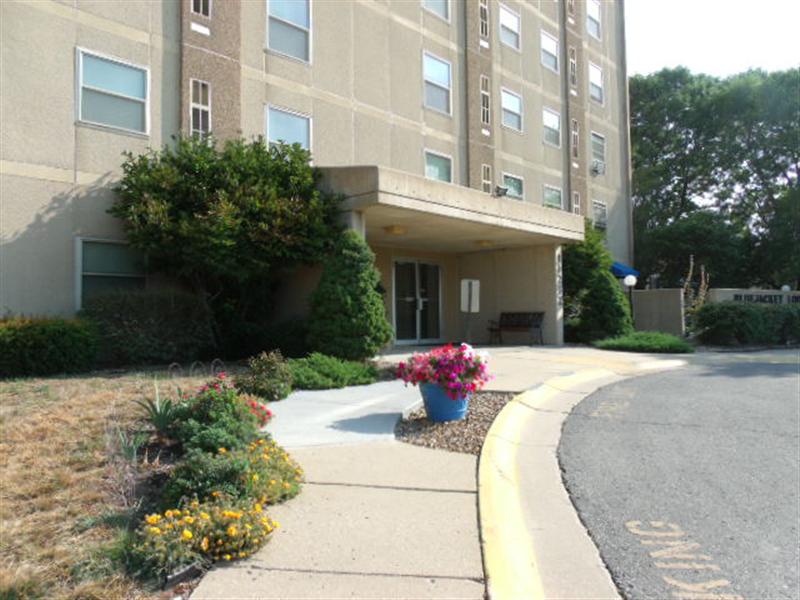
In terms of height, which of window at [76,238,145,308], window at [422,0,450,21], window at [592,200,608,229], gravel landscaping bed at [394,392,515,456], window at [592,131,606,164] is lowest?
gravel landscaping bed at [394,392,515,456]

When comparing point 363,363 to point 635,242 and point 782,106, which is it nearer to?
point 635,242

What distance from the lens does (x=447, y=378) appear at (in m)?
6.47

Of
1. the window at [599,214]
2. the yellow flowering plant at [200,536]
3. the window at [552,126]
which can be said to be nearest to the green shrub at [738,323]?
the window at [599,214]

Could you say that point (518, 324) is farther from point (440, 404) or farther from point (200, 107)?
point (440, 404)

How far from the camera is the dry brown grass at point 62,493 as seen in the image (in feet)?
10.2

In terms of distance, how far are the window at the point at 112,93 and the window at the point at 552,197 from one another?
46.2 ft

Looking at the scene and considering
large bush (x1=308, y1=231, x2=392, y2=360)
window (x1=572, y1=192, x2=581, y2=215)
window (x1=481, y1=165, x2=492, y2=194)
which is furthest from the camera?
window (x1=572, y1=192, x2=581, y2=215)

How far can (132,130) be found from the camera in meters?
11.6

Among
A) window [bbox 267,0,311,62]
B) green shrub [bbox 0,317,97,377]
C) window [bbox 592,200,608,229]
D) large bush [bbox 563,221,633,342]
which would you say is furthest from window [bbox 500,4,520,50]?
green shrub [bbox 0,317,97,377]

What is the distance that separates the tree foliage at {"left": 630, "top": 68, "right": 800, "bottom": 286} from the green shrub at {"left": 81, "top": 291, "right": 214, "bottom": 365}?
23862mm

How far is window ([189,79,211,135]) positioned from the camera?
12359 mm

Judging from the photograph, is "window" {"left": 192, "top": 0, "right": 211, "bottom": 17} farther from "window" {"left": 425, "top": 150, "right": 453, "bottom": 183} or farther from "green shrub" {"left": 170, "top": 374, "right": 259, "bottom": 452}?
"green shrub" {"left": 170, "top": 374, "right": 259, "bottom": 452}

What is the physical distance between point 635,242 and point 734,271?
15.4 ft

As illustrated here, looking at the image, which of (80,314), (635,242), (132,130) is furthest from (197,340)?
(635,242)
